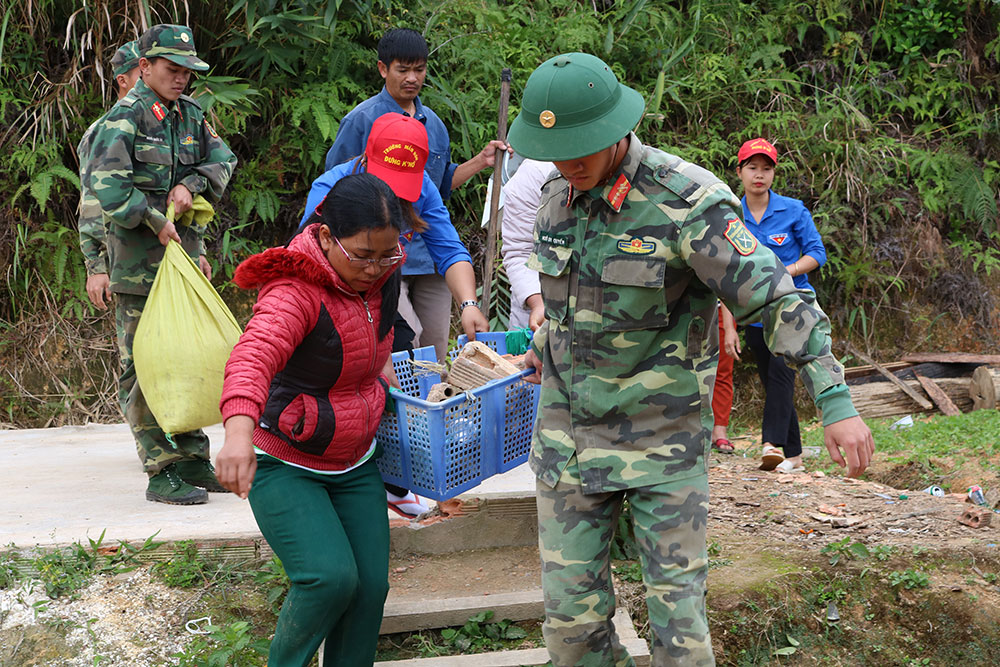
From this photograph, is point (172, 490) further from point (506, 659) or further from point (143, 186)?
point (506, 659)

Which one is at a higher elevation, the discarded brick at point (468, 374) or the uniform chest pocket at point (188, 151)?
the uniform chest pocket at point (188, 151)

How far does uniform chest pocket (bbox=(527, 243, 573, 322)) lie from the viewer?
110 inches

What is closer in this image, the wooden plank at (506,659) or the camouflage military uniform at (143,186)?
the wooden plank at (506,659)

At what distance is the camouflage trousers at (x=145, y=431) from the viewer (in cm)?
463

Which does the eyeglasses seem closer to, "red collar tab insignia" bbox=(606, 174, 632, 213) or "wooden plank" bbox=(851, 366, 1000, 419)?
"red collar tab insignia" bbox=(606, 174, 632, 213)

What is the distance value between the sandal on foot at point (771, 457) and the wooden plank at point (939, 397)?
9.08ft

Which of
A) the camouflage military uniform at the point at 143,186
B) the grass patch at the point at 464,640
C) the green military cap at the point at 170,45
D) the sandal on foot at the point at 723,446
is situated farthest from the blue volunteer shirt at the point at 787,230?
the green military cap at the point at 170,45

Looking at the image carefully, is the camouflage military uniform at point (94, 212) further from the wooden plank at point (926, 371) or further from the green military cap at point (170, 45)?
the wooden plank at point (926, 371)

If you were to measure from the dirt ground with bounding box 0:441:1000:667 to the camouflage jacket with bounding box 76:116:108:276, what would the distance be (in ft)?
5.60

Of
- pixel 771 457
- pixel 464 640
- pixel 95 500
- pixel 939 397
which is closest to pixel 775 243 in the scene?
pixel 771 457

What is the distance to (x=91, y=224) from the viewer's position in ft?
15.5

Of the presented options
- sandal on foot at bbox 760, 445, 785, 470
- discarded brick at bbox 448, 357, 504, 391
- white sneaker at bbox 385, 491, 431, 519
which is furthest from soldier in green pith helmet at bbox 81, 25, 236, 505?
sandal on foot at bbox 760, 445, 785, 470

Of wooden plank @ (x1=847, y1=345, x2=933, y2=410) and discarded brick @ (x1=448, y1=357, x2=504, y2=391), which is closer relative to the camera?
discarded brick @ (x1=448, y1=357, x2=504, y2=391)

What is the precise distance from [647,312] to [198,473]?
295 cm
